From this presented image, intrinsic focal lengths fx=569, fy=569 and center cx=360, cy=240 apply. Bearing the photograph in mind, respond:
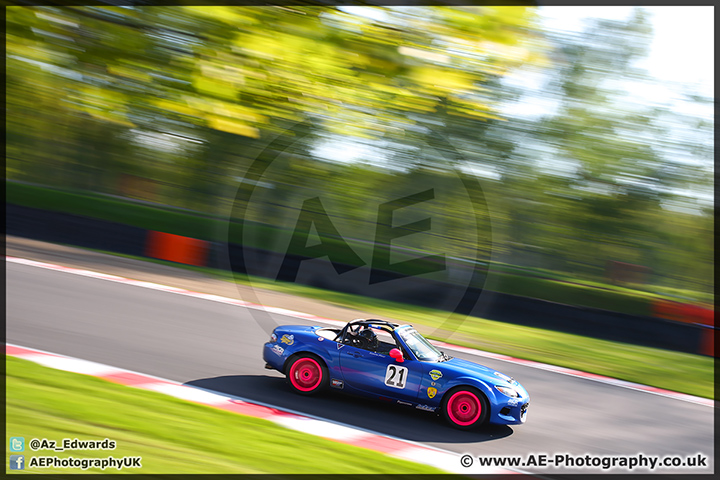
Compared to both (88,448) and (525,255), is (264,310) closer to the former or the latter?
(88,448)

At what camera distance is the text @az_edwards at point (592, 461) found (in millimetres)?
4945

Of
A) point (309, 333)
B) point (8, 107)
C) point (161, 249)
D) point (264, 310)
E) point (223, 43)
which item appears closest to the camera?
point (223, 43)

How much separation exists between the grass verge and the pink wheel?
1097 mm

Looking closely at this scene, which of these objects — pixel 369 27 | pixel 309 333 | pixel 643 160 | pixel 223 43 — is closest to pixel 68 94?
pixel 223 43

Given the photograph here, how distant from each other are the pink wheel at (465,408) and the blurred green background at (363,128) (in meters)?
2.59

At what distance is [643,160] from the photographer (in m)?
14.5

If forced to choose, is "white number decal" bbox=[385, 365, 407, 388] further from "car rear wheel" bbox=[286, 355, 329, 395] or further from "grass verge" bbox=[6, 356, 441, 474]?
"grass verge" bbox=[6, 356, 441, 474]

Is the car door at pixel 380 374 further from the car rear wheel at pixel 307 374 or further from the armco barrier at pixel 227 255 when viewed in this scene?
the armco barrier at pixel 227 255

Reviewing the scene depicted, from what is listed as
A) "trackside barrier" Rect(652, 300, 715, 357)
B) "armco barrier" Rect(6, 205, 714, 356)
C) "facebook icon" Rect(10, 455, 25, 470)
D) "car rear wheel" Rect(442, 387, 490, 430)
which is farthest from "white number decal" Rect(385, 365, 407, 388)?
"trackside barrier" Rect(652, 300, 715, 357)

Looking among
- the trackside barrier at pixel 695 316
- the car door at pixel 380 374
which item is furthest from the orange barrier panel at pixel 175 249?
the trackside barrier at pixel 695 316

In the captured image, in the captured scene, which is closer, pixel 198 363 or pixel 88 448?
pixel 88 448

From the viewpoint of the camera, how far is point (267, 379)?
20.8 feet

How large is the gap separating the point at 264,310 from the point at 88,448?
20.9 ft

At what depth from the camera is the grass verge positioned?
402cm
